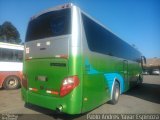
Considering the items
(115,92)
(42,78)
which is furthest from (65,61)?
(115,92)

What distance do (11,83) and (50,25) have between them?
7980mm

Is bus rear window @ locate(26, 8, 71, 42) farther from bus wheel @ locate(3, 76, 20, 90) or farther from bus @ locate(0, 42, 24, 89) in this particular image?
bus wheel @ locate(3, 76, 20, 90)

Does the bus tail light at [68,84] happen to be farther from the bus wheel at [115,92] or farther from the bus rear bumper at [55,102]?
the bus wheel at [115,92]

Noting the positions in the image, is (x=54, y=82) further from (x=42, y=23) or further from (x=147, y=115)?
(x=147, y=115)

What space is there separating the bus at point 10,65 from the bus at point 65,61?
5.85 meters

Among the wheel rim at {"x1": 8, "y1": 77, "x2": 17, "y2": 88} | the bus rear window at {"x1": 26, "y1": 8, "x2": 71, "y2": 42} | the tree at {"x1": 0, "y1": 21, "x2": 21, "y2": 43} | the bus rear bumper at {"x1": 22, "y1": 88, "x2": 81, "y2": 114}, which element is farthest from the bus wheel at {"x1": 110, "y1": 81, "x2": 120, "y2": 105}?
the tree at {"x1": 0, "y1": 21, "x2": 21, "y2": 43}

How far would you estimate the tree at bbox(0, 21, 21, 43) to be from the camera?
5800 centimetres

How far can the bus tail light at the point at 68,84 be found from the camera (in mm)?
5125

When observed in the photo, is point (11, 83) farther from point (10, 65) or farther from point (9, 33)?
point (9, 33)

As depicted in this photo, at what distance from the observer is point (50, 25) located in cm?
603

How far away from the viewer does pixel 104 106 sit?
26.5 feet

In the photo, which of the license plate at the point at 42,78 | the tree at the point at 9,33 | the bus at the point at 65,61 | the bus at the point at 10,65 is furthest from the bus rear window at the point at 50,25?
the tree at the point at 9,33

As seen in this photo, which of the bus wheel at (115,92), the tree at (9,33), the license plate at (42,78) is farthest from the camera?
the tree at (9,33)

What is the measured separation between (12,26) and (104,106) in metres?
58.2
